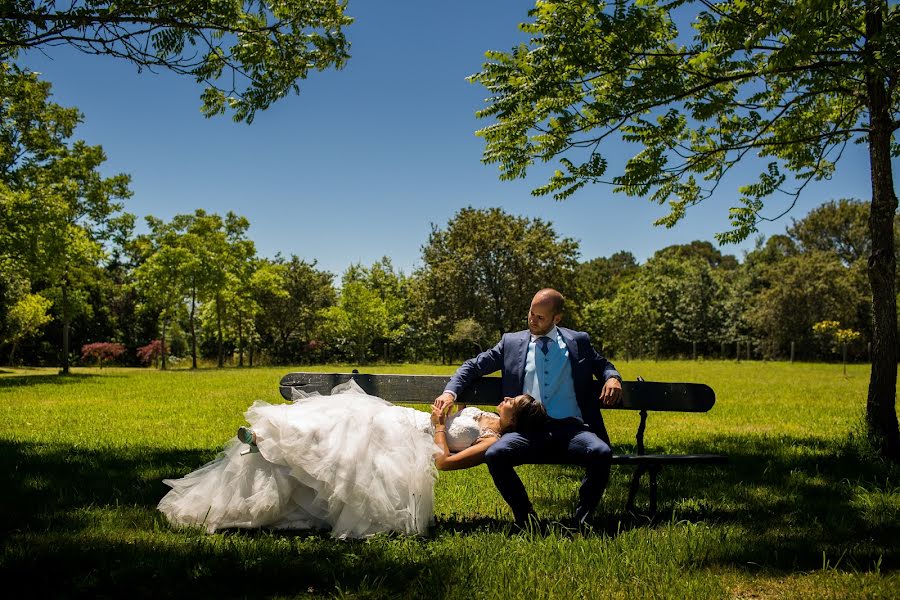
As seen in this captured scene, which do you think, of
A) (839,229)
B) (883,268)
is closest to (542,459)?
(883,268)

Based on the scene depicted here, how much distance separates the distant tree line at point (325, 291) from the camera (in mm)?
21969

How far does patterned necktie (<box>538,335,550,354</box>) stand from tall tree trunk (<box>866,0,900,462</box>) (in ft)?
13.7

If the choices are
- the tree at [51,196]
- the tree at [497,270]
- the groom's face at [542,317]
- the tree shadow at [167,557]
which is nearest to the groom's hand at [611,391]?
the groom's face at [542,317]

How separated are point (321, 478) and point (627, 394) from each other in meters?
2.56

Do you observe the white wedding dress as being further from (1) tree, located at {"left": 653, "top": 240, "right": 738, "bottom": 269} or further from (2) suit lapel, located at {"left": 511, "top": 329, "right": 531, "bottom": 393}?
(1) tree, located at {"left": 653, "top": 240, "right": 738, "bottom": 269}

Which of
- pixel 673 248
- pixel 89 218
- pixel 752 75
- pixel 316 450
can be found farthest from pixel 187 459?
pixel 673 248

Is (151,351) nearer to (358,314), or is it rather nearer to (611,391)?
(358,314)

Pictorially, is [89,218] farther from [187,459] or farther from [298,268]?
[298,268]

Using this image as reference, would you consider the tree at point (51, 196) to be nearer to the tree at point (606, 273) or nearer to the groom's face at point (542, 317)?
the groom's face at point (542, 317)

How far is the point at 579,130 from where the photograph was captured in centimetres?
668

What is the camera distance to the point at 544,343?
4902mm

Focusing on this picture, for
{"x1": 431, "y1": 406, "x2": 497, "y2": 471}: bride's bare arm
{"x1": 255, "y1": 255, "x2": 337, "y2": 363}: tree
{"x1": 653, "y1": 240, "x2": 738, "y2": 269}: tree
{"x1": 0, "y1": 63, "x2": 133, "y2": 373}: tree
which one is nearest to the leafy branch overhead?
{"x1": 431, "y1": 406, "x2": 497, "y2": 471}: bride's bare arm

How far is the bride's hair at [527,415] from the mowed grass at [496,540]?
0.71 meters

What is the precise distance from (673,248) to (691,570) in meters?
74.6
